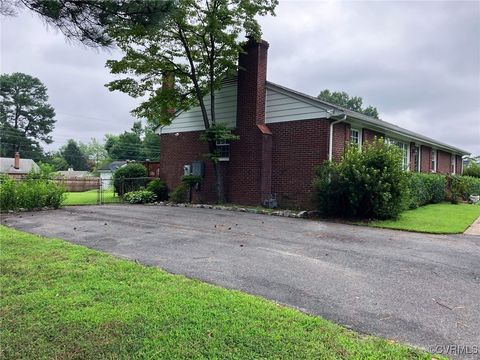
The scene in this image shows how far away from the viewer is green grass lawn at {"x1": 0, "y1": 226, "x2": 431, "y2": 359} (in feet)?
8.75

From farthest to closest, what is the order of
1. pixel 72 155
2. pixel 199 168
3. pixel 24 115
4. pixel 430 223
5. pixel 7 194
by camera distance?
1. pixel 72 155
2. pixel 24 115
3. pixel 199 168
4. pixel 7 194
5. pixel 430 223

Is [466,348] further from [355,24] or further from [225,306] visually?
[355,24]

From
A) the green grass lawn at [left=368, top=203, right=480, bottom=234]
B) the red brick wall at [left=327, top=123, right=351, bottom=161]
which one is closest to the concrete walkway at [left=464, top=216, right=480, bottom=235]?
the green grass lawn at [left=368, top=203, right=480, bottom=234]

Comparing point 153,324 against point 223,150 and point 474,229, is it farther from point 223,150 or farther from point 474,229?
point 223,150

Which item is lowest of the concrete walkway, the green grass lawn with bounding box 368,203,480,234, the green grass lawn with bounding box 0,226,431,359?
the green grass lawn with bounding box 0,226,431,359

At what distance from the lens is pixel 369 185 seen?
34.3ft

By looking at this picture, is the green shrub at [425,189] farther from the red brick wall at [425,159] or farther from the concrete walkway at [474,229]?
the concrete walkway at [474,229]

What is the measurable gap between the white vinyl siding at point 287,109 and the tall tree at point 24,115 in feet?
175

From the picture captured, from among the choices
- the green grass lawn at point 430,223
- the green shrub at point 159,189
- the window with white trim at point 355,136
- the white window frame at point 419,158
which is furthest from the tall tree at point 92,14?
the white window frame at point 419,158

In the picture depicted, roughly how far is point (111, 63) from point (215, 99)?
471 cm

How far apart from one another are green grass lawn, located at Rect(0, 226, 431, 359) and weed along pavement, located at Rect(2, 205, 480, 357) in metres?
0.44

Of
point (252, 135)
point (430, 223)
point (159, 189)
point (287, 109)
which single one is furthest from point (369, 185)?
point (159, 189)

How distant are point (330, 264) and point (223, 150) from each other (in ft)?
35.1

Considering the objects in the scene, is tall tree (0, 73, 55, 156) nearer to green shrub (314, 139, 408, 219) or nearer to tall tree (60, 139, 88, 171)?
tall tree (60, 139, 88, 171)
